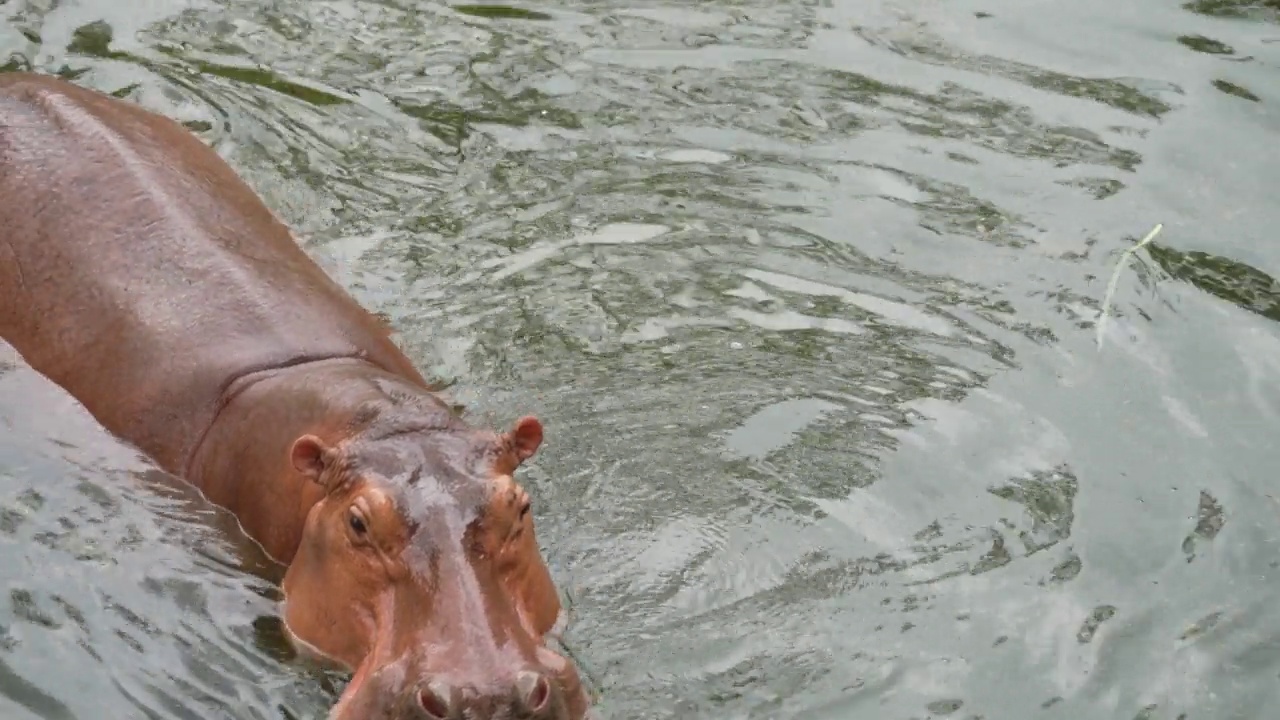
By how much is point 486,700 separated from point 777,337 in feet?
11.8

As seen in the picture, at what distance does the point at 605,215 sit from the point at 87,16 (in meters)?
3.80

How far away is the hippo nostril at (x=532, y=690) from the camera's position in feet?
17.2

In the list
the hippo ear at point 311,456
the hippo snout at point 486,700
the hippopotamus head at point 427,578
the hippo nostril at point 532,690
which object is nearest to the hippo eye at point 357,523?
the hippopotamus head at point 427,578

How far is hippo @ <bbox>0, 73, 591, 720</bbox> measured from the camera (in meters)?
5.65

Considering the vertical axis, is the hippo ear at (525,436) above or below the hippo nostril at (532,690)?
above

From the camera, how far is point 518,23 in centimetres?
1136

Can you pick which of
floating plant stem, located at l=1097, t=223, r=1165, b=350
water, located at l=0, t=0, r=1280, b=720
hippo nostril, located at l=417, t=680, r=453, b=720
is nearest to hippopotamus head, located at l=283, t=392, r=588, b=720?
hippo nostril, located at l=417, t=680, r=453, b=720

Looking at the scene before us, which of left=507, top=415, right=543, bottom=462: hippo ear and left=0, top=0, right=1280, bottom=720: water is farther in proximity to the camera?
left=0, top=0, right=1280, bottom=720: water

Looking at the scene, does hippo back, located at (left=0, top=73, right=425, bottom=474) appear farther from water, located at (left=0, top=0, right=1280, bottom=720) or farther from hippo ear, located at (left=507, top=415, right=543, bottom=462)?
hippo ear, located at (left=507, top=415, right=543, bottom=462)

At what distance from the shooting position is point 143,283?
24.8 feet

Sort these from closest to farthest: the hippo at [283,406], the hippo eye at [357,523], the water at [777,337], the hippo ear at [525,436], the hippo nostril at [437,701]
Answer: the hippo nostril at [437,701]
the hippo at [283,406]
the hippo eye at [357,523]
the hippo ear at [525,436]
the water at [777,337]

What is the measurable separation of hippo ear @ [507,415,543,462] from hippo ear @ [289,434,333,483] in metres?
0.60

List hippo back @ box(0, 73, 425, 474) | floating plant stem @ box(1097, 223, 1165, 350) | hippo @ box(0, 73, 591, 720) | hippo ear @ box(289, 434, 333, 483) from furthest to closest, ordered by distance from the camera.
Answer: floating plant stem @ box(1097, 223, 1165, 350), hippo back @ box(0, 73, 425, 474), hippo ear @ box(289, 434, 333, 483), hippo @ box(0, 73, 591, 720)

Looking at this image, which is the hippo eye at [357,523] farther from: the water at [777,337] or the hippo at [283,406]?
the water at [777,337]
